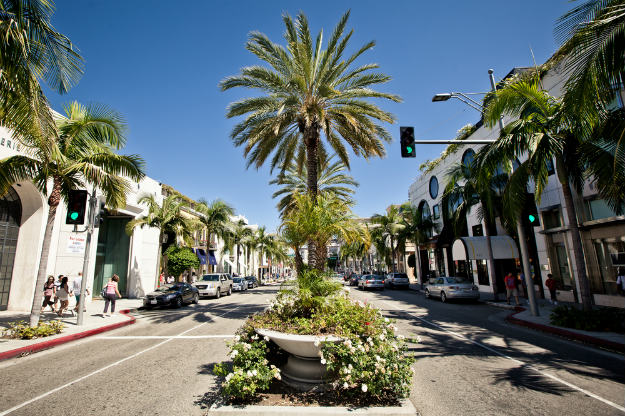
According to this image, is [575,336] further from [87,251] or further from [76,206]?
[87,251]

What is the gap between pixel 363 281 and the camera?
31.4m

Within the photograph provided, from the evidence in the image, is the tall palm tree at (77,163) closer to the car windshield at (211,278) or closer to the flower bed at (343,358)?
the flower bed at (343,358)

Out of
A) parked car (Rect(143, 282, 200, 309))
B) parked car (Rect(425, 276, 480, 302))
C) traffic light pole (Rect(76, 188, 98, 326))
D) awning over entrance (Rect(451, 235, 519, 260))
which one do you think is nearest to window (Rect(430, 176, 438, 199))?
awning over entrance (Rect(451, 235, 519, 260))

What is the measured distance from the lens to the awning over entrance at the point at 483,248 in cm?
1877

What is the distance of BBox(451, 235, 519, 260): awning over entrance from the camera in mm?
18766

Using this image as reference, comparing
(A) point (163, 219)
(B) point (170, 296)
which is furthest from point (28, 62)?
(A) point (163, 219)

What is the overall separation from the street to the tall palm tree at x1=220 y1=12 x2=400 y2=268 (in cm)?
773

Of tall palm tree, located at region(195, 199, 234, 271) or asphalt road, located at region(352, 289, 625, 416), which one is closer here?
asphalt road, located at region(352, 289, 625, 416)

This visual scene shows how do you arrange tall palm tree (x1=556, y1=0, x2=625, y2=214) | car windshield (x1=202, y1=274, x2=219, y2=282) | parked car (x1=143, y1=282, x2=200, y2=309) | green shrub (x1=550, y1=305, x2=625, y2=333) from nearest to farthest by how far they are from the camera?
tall palm tree (x1=556, y1=0, x2=625, y2=214), green shrub (x1=550, y1=305, x2=625, y2=333), parked car (x1=143, y1=282, x2=200, y2=309), car windshield (x1=202, y1=274, x2=219, y2=282)

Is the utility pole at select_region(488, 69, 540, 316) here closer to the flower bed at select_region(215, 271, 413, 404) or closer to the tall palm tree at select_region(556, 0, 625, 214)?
the tall palm tree at select_region(556, 0, 625, 214)

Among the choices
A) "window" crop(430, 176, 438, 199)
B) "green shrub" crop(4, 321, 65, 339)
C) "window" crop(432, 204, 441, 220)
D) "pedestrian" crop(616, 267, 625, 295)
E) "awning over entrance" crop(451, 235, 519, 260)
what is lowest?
"green shrub" crop(4, 321, 65, 339)

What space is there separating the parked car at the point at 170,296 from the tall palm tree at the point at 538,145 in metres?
17.0

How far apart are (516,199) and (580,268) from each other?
2.88 m

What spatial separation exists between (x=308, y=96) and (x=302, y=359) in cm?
1119
